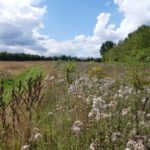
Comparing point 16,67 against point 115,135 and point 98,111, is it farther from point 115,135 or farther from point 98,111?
point 115,135

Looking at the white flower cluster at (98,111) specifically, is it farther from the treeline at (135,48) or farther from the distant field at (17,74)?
the treeline at (135,48)

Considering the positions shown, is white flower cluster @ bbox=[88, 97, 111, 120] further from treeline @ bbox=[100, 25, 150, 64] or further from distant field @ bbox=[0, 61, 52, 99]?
treeline @ bbox=[100, 25, 150, 64]

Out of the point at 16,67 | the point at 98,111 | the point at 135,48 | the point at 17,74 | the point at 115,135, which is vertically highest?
the point at 98,111

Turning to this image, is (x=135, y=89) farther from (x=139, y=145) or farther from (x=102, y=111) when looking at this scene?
(x=139, y=145)

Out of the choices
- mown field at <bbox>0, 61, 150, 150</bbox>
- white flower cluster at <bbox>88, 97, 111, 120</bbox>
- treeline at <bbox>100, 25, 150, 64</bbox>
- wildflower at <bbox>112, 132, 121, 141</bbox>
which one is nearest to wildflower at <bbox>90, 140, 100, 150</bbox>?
mown field at <bbox>0, 61, 150, 150</bbox>

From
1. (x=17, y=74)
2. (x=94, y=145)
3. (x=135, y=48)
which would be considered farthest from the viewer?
(x=135, y=48)

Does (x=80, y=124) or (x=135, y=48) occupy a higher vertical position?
(x=80, y=124)

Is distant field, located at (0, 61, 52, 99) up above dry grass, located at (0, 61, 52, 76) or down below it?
above

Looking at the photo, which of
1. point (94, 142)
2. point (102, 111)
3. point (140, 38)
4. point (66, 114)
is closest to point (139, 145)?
point (94, 142)

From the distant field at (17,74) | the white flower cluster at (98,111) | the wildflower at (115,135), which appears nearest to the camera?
the wildflower at (115,135)

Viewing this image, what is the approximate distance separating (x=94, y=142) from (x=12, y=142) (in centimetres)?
232

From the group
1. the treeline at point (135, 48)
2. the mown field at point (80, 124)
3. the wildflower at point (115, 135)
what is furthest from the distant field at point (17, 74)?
the treeline at point (135, 48)

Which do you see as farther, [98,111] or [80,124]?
[98,111]

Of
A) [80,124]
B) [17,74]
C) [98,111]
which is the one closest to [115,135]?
[80,124]
